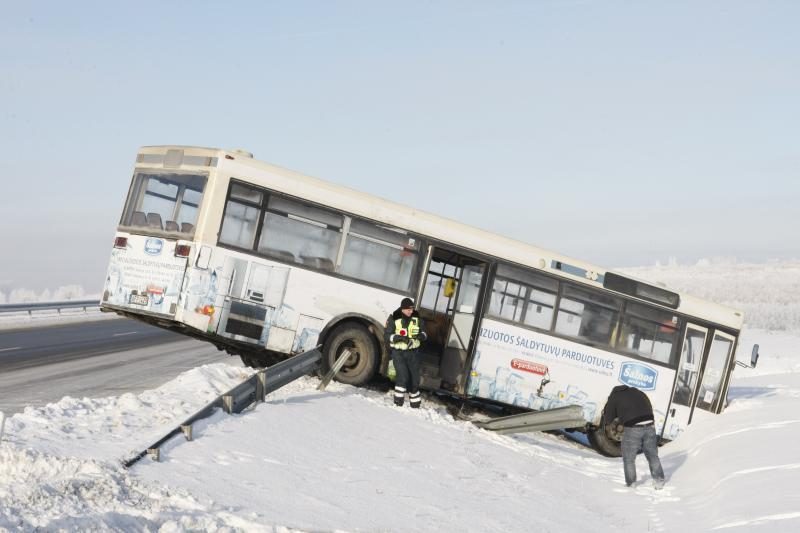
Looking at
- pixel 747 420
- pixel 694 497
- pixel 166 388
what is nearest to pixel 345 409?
pixel 166 388

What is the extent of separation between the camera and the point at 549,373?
15.6 metres

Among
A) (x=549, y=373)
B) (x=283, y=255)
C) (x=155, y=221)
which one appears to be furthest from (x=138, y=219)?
(x=549, y=373)

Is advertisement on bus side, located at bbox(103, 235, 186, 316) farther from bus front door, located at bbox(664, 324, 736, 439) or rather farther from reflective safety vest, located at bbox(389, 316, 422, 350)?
bus front door, located at bbox(664, 324, 736, 439)

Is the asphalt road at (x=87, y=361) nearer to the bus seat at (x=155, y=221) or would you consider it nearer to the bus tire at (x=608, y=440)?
the bus seat at (x=155, y=221)

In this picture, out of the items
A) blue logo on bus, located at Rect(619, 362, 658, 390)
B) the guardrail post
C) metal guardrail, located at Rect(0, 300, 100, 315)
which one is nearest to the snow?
the guardrail post

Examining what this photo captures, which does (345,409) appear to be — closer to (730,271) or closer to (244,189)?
(244,189)

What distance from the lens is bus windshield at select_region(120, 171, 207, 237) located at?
1380 centimetres

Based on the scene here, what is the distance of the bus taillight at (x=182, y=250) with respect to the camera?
13594mm

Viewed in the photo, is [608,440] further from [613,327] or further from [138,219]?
[138,219]

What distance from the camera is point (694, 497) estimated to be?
1198 centimetres

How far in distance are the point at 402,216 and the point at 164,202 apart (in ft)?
12.6

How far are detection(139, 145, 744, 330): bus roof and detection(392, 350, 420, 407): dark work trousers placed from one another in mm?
2207

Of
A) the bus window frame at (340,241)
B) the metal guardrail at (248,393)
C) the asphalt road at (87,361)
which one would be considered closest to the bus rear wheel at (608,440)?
the bus window frame at (340,241)

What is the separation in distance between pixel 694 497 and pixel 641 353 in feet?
14.8
